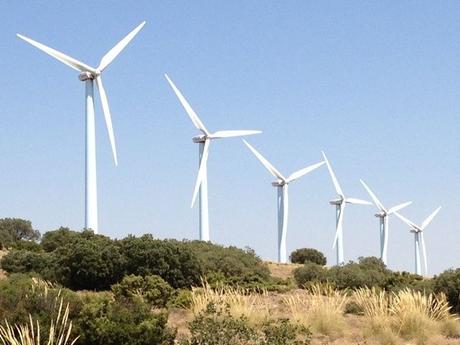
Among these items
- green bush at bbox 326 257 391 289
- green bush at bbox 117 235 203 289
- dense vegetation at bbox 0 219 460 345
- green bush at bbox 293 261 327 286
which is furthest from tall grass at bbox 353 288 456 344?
green bush at bbox 293 261 327 286

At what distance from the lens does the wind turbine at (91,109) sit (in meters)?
55.8

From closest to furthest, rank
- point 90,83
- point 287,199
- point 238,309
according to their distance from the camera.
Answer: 1. point 238,309
2. point 90,83
3. point 287,199

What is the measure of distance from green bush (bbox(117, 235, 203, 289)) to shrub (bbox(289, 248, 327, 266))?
219ft

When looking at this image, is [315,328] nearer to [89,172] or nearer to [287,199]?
[89,172]

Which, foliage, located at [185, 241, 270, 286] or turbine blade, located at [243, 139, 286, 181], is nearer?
foliage, located at [185, 241, 270, 286]

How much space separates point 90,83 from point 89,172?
877cm

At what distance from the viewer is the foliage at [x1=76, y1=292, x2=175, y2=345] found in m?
18.3

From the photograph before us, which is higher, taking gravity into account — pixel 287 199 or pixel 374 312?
pixel 287 199

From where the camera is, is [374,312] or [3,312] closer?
[3,312]

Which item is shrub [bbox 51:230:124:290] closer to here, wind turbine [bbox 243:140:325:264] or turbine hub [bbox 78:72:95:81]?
turbine hub [bbox 78:72:95:81]

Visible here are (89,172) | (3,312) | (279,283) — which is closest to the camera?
(3,312)

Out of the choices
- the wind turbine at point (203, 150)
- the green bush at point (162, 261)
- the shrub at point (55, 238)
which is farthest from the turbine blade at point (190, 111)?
the green bush at point (162, 261)

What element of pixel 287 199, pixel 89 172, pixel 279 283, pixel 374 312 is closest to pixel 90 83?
pixel 89 172

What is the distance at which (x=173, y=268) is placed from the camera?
33.7 meters
